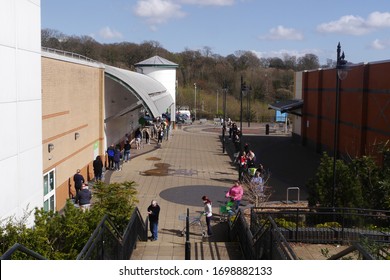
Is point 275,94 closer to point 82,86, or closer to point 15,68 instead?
point 82,86

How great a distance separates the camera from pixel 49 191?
16906mm

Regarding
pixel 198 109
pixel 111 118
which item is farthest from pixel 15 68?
pixel 198 109

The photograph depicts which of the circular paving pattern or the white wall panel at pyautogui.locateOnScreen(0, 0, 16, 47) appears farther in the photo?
the circular paving pattern

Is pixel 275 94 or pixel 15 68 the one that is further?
pixel 275 94

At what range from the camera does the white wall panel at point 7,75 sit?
9.74 meters

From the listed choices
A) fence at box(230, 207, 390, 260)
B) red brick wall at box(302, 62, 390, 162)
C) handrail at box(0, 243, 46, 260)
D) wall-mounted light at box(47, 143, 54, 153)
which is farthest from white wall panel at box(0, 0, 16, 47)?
red brick wall at box(302, 62, 390, 162)

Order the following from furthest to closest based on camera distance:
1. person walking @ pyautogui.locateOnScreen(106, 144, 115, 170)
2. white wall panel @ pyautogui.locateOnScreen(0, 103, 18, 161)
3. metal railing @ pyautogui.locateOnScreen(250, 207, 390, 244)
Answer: person walking @ pyautogui.locateOnScreen(106, 144, 115, 170) < metal railing @ pyautogui.locateOnScreen(250, 207, 390, 244) < white wall panel @ pyautogui.locateOnScreen(0, 103, 18, 161)

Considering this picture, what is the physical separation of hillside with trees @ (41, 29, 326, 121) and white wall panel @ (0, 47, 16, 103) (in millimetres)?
67428

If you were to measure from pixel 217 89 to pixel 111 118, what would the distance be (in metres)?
67.7

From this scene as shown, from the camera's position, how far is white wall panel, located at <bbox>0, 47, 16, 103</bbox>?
32.0 ft

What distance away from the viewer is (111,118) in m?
30.4

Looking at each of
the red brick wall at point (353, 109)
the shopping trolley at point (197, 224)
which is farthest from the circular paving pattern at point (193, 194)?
the red brick wall at point (353, 109)

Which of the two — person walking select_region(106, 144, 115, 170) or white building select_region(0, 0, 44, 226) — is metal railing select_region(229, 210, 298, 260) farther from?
person walking select_region(106, 144, 115, 170)

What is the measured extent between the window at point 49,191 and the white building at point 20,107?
4020 mm
